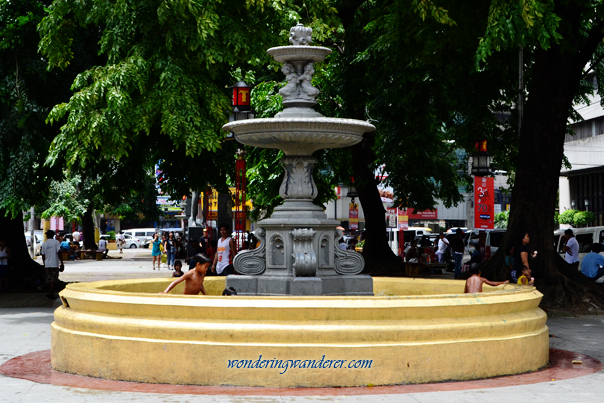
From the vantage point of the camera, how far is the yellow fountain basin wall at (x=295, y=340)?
25.4ft

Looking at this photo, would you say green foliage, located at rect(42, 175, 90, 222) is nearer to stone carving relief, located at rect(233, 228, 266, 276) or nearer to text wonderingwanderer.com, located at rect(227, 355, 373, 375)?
stone carving relief, located at rect(233, 228, 266, 276)

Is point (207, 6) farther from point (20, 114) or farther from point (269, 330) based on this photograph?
point (269, 330)

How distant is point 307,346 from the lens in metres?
7.70

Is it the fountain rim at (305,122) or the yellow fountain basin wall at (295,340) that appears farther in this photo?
the fountain rim at (305,122)

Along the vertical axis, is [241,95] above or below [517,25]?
below

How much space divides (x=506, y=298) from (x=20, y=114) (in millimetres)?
12057

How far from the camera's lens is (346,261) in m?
10.8

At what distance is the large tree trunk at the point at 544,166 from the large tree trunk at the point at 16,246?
12422 mm

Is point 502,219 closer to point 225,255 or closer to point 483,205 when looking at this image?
point 483,205

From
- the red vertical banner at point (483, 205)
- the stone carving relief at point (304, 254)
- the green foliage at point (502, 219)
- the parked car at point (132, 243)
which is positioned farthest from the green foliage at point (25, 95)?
the parked car at point (132, 243)

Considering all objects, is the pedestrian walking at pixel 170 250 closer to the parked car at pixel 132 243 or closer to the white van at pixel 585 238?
the white van at pixel 585 238

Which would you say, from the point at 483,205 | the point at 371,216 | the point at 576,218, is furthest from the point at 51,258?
the point at 576,218

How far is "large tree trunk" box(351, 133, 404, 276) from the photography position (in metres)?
27.1

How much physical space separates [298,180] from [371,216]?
1701 cm
